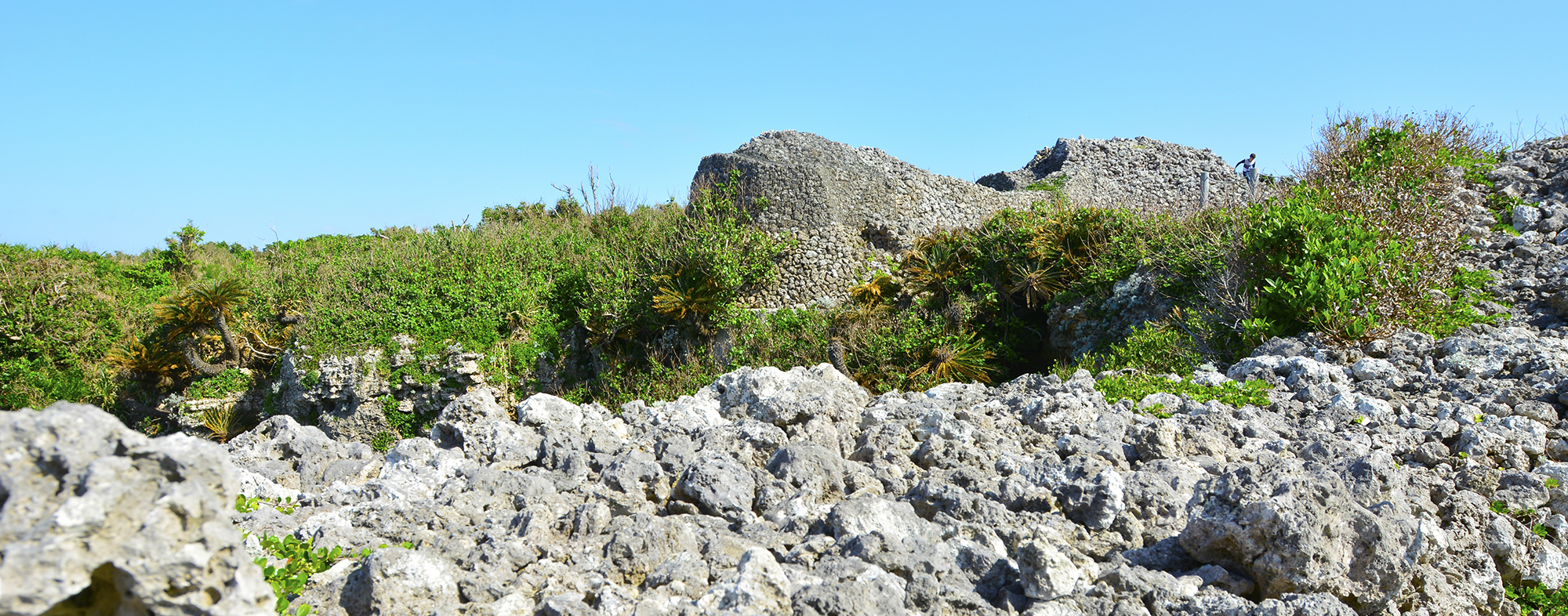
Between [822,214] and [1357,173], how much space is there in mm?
7279

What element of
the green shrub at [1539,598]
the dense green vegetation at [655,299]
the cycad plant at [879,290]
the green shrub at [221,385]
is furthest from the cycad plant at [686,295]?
the green shrub at [1539,598]

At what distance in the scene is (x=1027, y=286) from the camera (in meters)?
11.5

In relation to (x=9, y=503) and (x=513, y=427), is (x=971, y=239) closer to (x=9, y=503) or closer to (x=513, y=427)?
(x=513, y=427)

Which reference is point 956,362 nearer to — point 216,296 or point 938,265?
point 938,265

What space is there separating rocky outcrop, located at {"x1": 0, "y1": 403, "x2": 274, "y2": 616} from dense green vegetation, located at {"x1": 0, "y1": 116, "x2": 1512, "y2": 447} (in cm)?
799

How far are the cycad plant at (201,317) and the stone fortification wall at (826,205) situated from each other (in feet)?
23.2

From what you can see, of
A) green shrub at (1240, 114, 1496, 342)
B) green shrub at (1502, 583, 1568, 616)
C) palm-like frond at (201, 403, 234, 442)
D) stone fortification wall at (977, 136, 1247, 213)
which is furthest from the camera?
stone fortification wall at (977, 136, 1247, 213)

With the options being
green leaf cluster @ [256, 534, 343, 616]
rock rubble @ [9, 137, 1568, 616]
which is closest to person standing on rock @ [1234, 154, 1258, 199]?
rock rubble @ [9, 137, 1568, 616]

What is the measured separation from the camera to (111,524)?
1.91 m

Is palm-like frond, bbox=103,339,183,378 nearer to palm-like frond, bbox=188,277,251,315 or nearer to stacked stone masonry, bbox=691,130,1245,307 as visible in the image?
palm-like frond, bbox=188,277,251,315

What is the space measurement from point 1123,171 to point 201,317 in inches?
692

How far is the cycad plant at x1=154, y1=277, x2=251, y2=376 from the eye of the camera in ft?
39.5

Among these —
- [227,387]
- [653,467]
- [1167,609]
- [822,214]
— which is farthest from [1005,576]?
[227,387]

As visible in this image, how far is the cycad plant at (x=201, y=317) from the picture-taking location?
475 inches
